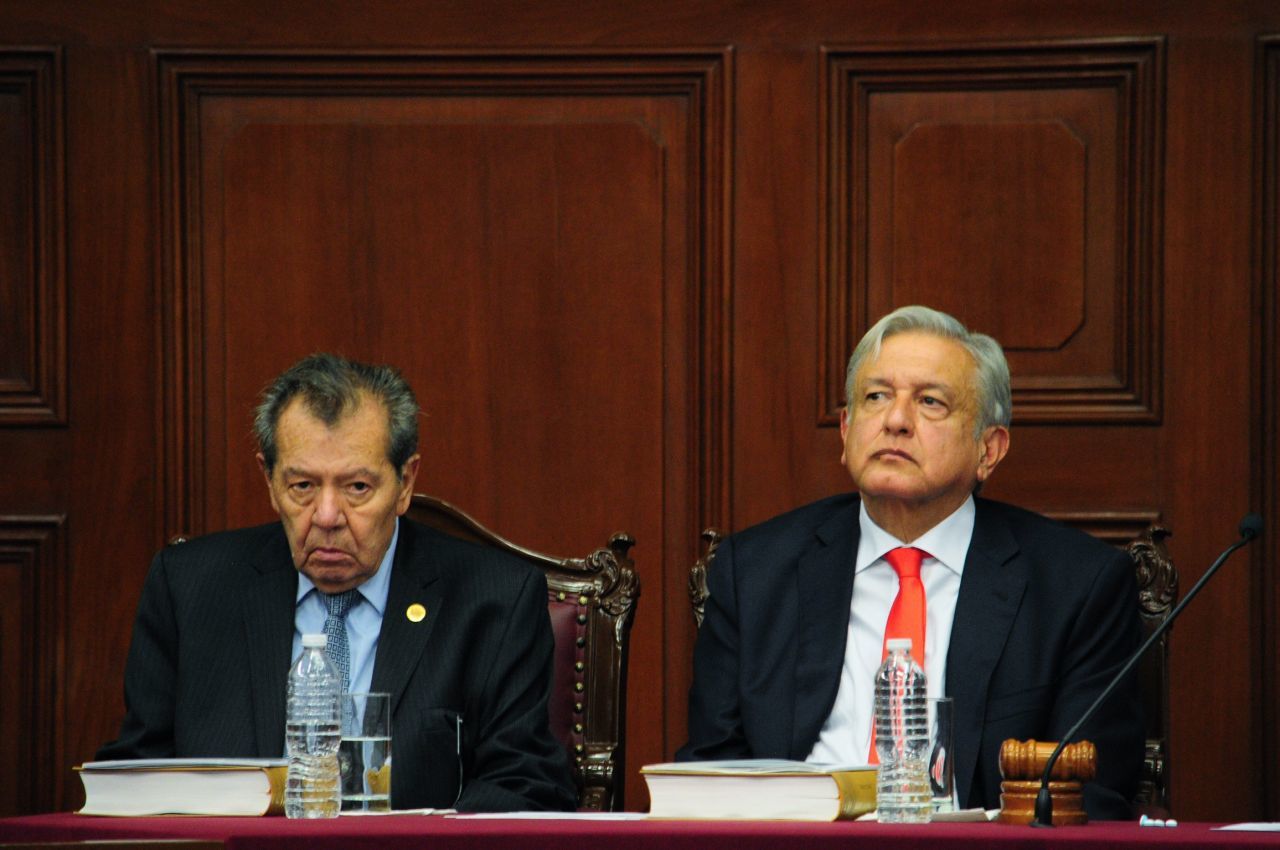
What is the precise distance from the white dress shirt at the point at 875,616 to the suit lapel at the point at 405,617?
0.69m

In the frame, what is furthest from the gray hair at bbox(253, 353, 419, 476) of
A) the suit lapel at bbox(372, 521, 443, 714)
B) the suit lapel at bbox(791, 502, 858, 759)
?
the suit lapel at bbox(791, 502, 858, 759)

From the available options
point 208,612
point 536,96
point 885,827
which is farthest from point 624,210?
point 885,827

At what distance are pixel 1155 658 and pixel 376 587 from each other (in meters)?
1.37

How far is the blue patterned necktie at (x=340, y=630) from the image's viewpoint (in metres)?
2.87

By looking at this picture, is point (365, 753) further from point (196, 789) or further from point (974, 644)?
point (974, 644)

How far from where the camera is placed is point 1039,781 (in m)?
2.07

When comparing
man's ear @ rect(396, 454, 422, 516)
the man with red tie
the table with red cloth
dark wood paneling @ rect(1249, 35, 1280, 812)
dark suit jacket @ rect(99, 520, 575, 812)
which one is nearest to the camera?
the table with red cloth

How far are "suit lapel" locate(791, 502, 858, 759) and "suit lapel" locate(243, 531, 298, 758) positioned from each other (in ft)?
2.80

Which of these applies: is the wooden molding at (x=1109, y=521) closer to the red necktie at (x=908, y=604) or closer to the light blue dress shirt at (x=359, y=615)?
the red necktie at (x=908, y=604)

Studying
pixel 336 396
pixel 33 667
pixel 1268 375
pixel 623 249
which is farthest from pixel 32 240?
pixel 1268 375

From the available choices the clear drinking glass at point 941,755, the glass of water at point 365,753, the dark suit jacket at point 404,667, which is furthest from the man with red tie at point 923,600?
the glass of water at point 365,753

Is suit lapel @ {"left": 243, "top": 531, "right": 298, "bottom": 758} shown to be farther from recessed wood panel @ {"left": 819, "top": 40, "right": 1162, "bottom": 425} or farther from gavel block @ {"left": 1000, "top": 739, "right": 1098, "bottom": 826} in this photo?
recessed wood panel @ {"left": 819, "top": 40, "right": 1162, "bottom": 425}

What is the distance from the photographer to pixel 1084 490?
405cm

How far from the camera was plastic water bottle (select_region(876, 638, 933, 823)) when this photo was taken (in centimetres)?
208
